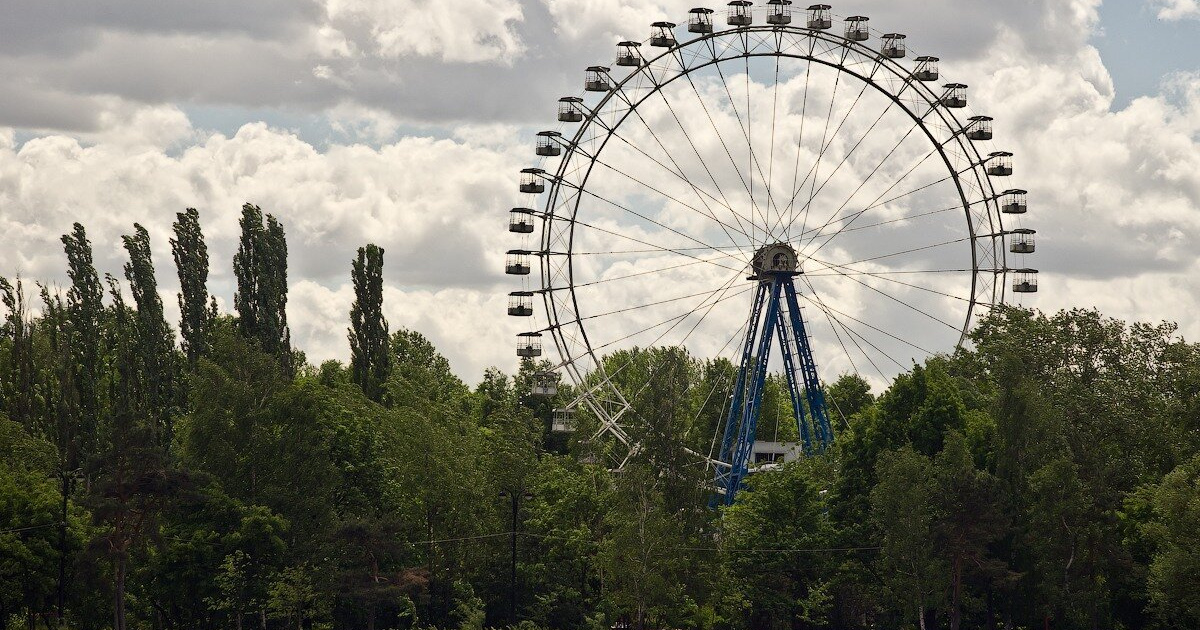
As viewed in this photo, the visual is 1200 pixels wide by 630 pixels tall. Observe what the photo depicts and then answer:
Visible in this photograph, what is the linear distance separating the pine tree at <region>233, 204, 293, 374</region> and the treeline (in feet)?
12.3

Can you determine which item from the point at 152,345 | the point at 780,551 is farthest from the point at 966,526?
the point at 152,345

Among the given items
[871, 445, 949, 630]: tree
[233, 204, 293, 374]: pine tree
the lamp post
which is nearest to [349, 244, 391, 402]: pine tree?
[233, 204, 293, 374]: pine tree

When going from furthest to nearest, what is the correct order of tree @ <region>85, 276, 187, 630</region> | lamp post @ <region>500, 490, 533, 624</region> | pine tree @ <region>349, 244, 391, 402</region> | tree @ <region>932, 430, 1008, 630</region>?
pine tree @ <region>349, 244, 391, 402</region> < lamp post @ <region>500, 490, 533, 624</region> < tree @ <region>932, 430, 1008, 630</region> < tree @ <region>85, 276, 187, 630</region>

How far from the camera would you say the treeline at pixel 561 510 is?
53.8 meters

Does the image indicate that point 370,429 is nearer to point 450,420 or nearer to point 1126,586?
point 450,420

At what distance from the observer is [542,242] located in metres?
69.2

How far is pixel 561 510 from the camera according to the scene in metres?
62.1

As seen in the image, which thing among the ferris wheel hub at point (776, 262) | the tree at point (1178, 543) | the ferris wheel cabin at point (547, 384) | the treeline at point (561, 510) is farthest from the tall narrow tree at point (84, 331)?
→ the tree at point (1178, 543)

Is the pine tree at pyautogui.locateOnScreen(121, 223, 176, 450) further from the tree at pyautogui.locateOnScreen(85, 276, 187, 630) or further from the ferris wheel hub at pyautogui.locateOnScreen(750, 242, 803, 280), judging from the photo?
the ferris wheel hub at pyautogui.locateOnScreen(750, 242, 803, 280)

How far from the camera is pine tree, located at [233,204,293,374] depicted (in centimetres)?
7112

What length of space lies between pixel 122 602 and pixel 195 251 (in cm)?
2140

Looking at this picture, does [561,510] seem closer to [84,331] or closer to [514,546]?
[514,546]

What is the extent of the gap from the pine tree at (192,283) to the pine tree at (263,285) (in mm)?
1978

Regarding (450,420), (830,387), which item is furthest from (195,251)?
(830,387)
